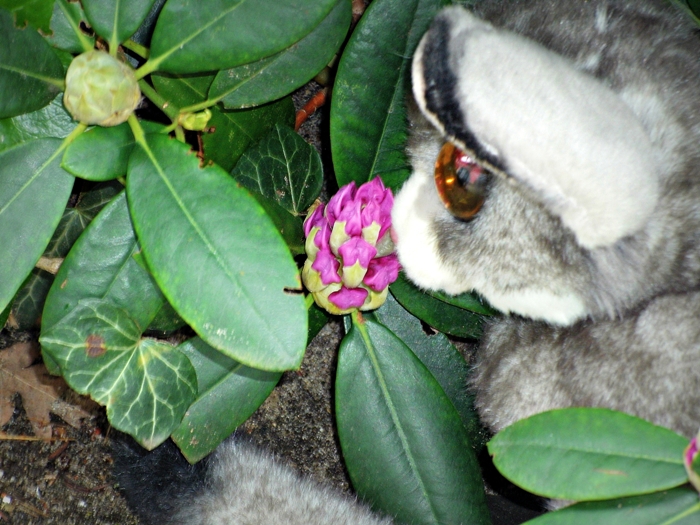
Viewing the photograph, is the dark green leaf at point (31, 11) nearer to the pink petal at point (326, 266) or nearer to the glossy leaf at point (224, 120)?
the glossy leaf at point (224, 120)

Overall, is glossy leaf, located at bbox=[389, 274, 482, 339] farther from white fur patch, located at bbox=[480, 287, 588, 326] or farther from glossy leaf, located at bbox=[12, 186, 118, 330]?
glossy leaf, located at bbox=[12, 186, 118, 330]

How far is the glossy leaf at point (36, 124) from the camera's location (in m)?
1.11

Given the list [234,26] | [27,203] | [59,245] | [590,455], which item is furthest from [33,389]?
[590,455]

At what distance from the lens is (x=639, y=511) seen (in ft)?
3.26

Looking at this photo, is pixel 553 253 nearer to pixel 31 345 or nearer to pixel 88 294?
pixel 88 294

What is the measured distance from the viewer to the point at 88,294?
1.18m

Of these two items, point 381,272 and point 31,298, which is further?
point 31,298

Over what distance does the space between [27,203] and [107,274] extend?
0.57 ft

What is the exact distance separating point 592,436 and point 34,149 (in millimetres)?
958

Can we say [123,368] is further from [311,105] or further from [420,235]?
[311,105]

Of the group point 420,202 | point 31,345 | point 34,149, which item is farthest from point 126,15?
point 31,345

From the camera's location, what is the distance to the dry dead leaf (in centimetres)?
154

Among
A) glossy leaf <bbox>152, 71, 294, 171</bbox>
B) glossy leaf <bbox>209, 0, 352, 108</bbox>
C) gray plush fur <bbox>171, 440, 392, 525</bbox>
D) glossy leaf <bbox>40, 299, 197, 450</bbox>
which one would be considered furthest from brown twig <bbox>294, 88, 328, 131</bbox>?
gray plush fur <bbox>171, 440, 392, 525</bbox>

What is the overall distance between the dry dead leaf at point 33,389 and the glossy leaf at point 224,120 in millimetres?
647
